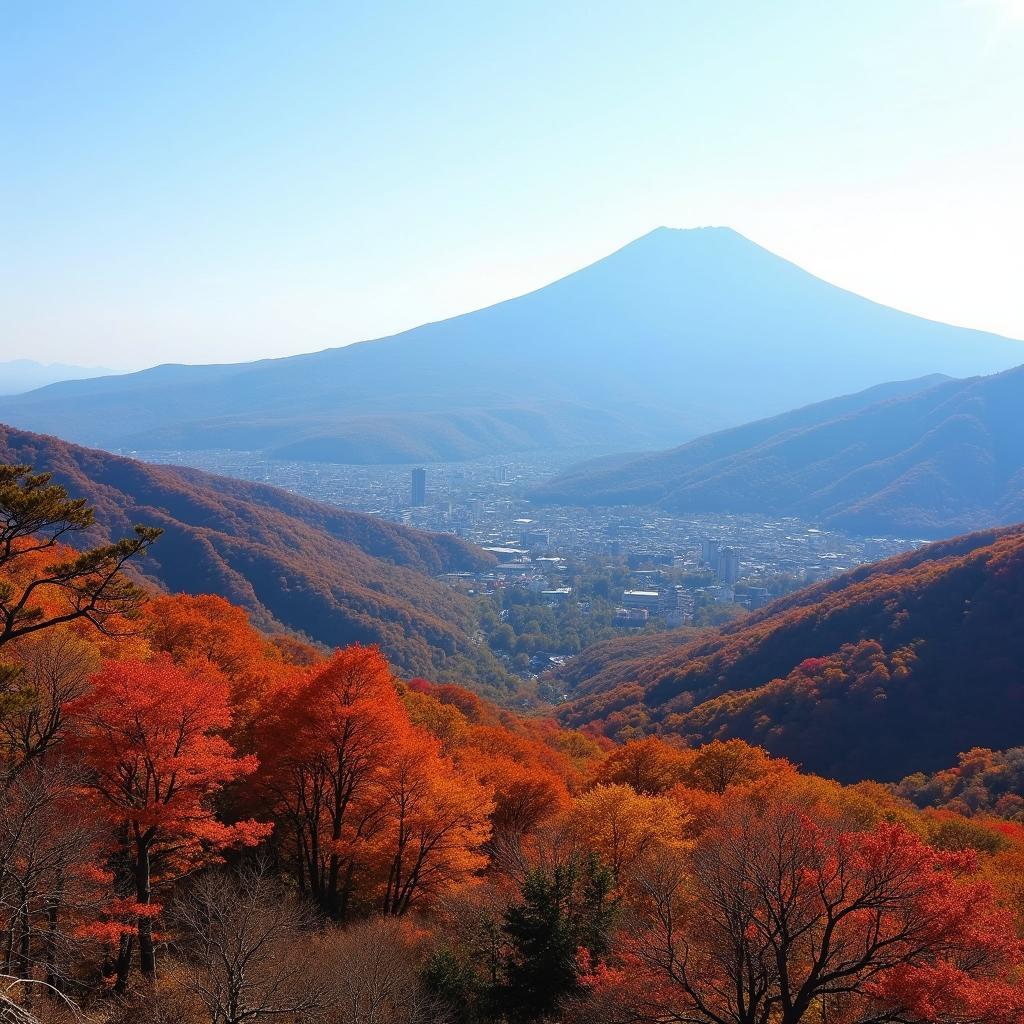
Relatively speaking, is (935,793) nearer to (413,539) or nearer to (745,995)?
(745,995)

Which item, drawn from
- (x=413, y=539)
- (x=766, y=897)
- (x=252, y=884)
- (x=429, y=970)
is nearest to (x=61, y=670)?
(x=252, y=884)

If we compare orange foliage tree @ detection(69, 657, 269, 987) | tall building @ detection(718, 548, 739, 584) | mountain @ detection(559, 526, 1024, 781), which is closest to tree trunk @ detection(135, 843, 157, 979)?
orange foliage tree @ detection(69, 657, 269, 987)

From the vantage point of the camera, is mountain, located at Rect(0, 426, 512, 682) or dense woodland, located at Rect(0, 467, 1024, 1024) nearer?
dense woodland, located at Rect(0, 467, 1024, 1024)

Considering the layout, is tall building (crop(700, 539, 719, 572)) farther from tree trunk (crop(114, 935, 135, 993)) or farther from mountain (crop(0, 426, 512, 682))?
tree trunk (crop(114, 935, 135, 993))

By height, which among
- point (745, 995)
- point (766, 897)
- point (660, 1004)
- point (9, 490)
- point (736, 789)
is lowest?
point (736, 789)

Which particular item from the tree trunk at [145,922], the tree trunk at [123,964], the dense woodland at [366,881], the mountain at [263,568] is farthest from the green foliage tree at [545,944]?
the mountain at [263,568]
